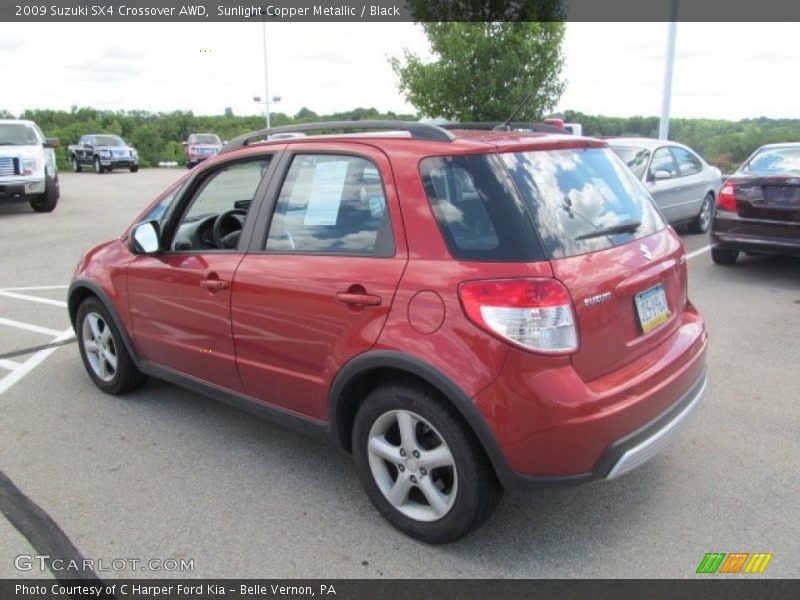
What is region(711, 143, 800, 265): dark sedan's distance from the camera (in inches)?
286

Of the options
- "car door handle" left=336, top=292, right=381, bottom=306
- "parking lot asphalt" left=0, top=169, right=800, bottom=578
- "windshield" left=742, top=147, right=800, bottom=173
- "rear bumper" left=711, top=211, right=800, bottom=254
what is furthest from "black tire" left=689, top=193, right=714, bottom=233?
"car door handle" left=336, top=292, right=381, bottom=306

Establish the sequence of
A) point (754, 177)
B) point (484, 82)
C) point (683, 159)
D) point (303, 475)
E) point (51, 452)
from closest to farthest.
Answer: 1. point (303, 475)
2. point (51, 452)
3. point (754, 177)
4. point (683, 159)
5. point (484, 82)

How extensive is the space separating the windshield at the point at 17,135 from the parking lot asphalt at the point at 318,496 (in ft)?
37.5

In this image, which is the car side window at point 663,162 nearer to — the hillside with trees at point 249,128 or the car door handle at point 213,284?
the hillside with trees at point 249,128

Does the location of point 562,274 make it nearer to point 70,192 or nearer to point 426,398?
point 426,398

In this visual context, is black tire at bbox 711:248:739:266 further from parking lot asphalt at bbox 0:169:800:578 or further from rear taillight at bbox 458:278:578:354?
rear taillight at bbox 458:278:578:354

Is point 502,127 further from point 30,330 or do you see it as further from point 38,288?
point 38,288

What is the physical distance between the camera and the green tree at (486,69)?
45.9ft

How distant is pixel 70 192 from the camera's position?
832 inches

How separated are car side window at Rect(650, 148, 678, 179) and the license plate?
22.3 ft
